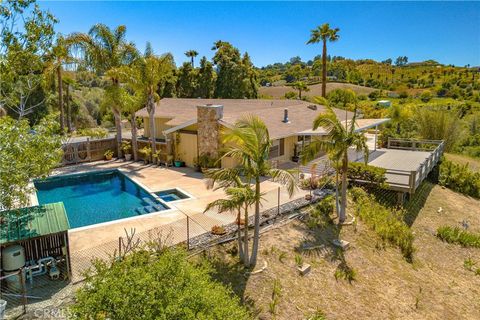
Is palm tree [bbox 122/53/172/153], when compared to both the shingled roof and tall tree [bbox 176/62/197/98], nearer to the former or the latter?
A: the shingled roof

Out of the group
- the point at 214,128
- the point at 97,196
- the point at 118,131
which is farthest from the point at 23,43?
the point at 118,131

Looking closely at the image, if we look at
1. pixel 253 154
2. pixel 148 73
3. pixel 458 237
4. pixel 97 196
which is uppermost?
pixel 148 73

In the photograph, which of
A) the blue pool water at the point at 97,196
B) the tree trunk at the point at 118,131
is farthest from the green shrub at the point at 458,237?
the tree trunk at the point at 118,131

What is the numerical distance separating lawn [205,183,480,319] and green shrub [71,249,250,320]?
398 centimetres

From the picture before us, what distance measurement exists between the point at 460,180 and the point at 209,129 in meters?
18.9

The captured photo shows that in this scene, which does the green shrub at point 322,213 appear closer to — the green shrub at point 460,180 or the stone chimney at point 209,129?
the stone chimney at point 209,129

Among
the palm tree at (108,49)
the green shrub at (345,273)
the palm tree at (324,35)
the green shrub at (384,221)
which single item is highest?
the palm tree at (324,35)

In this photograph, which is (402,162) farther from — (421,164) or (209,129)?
(209,129)

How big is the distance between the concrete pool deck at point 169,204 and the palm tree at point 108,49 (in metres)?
5.74

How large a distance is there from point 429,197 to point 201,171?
1550 cm

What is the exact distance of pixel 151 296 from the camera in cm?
634

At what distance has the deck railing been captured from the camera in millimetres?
18141

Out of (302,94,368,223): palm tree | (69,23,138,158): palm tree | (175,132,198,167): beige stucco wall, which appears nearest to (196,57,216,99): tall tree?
(69,23,138,158): palm tree

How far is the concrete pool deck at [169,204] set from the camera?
13.1 metres
